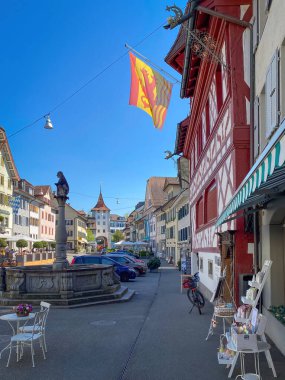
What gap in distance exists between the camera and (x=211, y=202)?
53.4 feet

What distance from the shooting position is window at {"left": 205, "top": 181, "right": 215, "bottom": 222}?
50.2ft

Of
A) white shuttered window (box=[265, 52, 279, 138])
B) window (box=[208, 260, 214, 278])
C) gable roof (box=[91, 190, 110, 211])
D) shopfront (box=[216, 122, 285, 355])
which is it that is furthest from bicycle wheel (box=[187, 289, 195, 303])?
gable roof (box=[91, 190, 110, 211])

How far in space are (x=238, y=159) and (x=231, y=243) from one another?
201 cm

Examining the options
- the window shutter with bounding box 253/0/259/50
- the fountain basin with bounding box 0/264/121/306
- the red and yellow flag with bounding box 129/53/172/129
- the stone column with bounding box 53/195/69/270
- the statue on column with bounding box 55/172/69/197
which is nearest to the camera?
the window shutter with bounding box 253/0/259/50

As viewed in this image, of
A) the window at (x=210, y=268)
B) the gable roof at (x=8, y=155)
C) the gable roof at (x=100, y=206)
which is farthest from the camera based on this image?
the gable roof at (x=100, y=206)

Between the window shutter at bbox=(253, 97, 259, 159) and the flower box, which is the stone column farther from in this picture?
the flower box

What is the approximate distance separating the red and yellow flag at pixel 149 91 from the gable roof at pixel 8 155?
1597 inches

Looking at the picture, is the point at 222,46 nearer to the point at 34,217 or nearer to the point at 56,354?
the point at 56,354

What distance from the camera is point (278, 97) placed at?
7.70 meters

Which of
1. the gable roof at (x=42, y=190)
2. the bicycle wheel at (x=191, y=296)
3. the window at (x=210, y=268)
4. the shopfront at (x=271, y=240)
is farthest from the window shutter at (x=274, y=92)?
the gable roof at (x=42, y=190)

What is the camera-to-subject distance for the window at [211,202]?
50.2ft

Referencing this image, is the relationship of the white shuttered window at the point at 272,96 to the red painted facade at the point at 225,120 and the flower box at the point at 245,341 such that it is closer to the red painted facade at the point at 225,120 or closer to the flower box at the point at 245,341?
the red painted facade at the point at 225,120

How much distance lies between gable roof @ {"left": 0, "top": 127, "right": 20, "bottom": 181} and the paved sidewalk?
41.6 metres

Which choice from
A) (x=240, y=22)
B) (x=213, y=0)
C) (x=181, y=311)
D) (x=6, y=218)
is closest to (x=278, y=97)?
(x=240, y=22)
